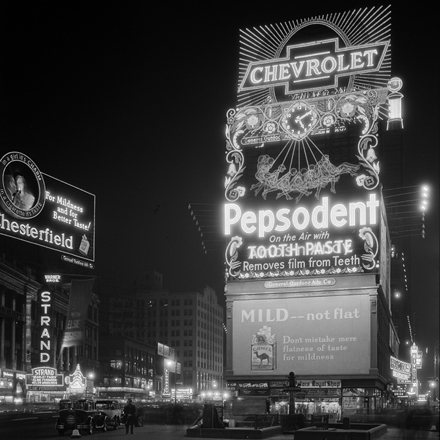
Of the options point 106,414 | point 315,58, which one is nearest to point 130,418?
point 106,414

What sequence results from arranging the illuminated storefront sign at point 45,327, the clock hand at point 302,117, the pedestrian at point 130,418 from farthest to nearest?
the illuminated storefront sign at point 45,327 < the clock hand at point 302,117 < the pedestrian at point 130,418

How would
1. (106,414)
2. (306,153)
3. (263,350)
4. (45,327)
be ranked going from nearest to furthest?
(106,414) → (263,350) → (306,153) → (45,327)

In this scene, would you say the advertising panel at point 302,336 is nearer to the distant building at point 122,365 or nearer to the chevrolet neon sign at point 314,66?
the chevrolet neon sign at point 314,66

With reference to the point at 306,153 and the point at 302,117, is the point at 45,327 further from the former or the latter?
the point at 302,117

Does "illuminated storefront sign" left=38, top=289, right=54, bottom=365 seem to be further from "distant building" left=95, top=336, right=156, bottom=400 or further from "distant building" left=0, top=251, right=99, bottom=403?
"distant building" left=95, top=336, right=156, bottom=400

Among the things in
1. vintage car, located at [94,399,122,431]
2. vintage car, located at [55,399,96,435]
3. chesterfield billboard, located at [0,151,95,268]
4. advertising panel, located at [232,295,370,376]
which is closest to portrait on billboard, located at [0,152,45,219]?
chesterfield billboard, located at [0,151,95,268]

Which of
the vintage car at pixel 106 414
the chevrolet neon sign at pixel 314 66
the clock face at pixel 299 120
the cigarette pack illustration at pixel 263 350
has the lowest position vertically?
the vintage car at pixel 106 414

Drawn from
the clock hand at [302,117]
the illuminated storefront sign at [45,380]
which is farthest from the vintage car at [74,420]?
the illuminated storefront sign at [45,380]
